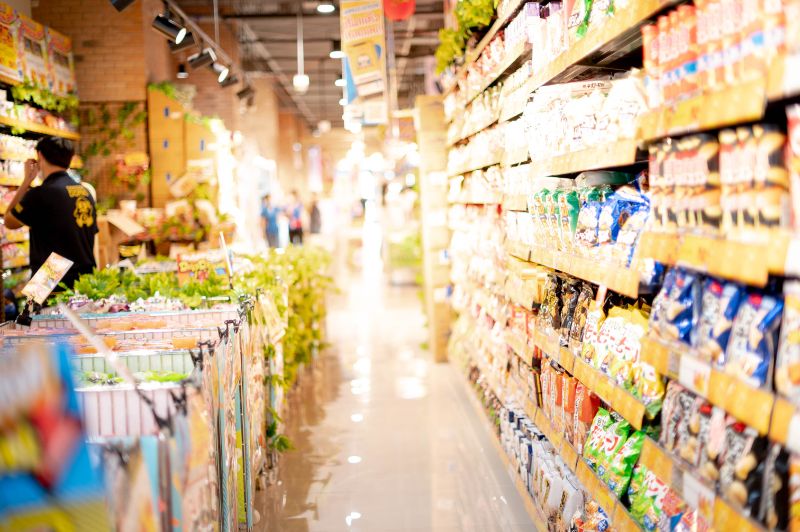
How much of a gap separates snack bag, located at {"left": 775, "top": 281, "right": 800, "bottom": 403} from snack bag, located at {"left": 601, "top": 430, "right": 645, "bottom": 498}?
3.04 feet

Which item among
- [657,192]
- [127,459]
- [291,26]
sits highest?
[291,26]

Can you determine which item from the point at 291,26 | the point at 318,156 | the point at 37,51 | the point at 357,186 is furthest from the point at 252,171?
the point at 357,186

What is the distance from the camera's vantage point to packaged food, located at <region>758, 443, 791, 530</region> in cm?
161

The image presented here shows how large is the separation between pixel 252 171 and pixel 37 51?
9.20 metres

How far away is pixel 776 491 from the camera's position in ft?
5.33

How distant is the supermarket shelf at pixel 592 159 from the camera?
2301 mm

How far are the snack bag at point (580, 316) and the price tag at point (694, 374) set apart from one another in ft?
3.27

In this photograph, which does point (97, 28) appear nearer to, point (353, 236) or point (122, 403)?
point (122, 403)

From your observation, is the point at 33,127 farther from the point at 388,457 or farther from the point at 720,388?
the point at 720,388

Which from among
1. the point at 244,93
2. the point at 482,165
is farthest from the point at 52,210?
the point at 244,93

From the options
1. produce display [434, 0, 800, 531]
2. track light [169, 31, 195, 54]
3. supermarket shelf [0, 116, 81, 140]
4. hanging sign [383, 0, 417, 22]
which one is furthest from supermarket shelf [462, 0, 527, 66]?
supermarket shelf [0, 116, 81, 140]

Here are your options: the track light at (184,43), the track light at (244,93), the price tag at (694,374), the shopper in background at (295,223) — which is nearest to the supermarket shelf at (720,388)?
the price tag at (694,374)

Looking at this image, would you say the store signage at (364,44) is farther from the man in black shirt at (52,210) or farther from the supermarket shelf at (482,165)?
the man in black shirt at (52,210)

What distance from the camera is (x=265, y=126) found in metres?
20.9
